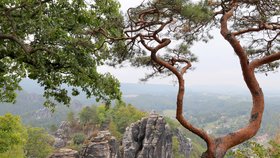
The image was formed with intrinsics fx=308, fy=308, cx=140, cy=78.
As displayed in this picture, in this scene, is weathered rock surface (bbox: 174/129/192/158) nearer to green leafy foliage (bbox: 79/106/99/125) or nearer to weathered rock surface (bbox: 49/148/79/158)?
green leafy foliage (bbox: 79/106/99/125)

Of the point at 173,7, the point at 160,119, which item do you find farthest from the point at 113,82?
the point at 160,119

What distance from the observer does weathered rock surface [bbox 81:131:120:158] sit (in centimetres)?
3259

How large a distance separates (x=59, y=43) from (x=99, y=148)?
26567 mm

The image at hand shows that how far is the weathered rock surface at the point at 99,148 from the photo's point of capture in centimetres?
3259

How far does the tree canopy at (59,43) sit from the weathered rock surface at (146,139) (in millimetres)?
31887

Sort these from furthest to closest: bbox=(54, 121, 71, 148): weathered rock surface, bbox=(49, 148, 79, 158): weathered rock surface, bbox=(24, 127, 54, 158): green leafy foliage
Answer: bbox=(54, 121, 71, 148): weathered rock surface → bbox=(24, 127, 54, 158): green leafy foliage → bbox=(49, 148, 79, 158): weathered rock surface

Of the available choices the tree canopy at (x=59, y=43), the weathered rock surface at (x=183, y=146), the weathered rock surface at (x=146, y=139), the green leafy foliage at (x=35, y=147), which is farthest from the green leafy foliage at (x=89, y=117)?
the tree canopy at (x=59, y=43)

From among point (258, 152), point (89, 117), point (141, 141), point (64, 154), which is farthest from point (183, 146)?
point (258, 152)

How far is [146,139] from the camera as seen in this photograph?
139ft

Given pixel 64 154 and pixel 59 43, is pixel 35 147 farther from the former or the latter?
pixel 59 43

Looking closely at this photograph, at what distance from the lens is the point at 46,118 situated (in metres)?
197

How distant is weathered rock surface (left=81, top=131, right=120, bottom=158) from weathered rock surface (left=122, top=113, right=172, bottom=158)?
16.9 feet

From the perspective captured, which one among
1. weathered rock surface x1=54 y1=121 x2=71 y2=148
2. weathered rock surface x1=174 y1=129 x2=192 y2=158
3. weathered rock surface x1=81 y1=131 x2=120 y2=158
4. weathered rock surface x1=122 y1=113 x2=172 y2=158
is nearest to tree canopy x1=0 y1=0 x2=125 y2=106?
weathered rock surface x1=81 y1=131 x2=120 y2=158

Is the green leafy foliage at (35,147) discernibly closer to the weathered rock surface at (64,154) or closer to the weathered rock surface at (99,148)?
the weathered rock surface at (99,148)
